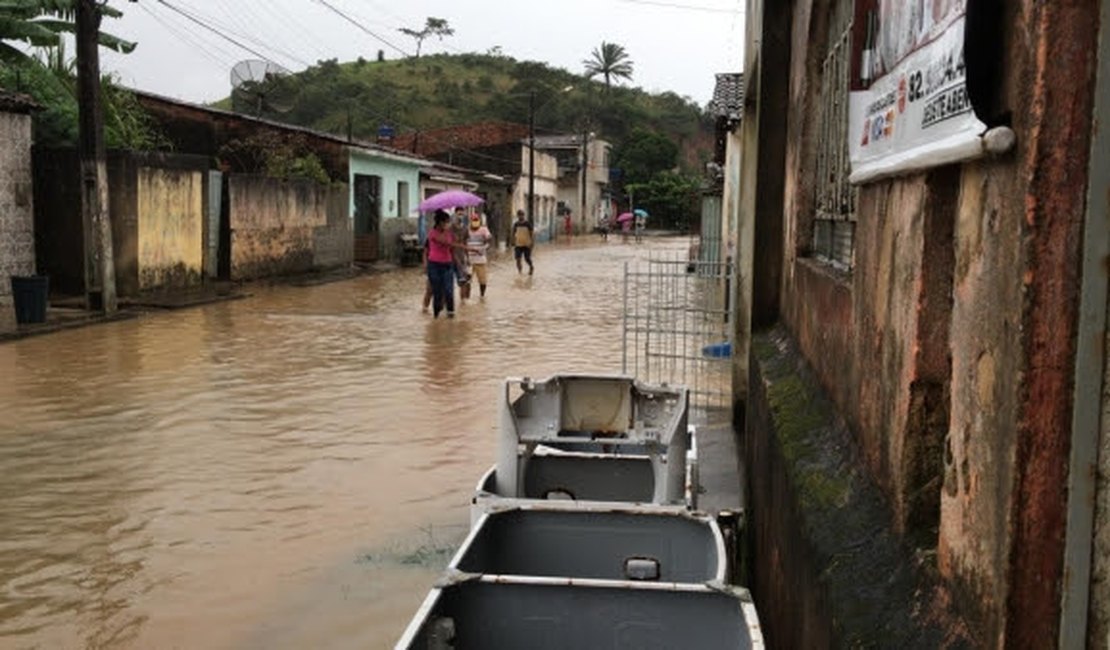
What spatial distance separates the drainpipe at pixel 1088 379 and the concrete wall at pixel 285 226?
22319mm

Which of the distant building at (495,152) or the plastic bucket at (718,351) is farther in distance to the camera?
the distant building at (495,152)

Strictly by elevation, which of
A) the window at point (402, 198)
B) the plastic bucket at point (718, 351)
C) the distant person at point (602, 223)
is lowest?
the plastic bucket at point (718, 351)

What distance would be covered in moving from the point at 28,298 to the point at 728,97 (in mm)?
13368

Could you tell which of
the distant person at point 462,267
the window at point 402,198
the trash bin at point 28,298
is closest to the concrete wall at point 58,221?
the trash bin at point 28,298

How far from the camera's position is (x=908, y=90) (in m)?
2.55

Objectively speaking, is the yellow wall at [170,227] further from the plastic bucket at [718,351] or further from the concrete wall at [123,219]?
the plastic bucket at [718,351]

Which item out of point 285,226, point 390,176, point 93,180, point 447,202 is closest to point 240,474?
point 93,180

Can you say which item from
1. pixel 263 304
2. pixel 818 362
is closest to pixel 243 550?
pixel 818 362

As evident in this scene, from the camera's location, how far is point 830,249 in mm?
5297

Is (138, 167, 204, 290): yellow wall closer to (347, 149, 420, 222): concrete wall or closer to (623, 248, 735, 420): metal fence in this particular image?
(347, 149, 420, 222): concrete wall

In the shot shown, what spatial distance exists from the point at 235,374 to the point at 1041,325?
1078 cm

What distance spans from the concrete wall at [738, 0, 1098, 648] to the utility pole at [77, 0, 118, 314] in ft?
47.9

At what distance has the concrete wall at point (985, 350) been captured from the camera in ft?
5.56

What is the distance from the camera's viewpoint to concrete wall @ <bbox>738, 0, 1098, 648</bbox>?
1.70m
